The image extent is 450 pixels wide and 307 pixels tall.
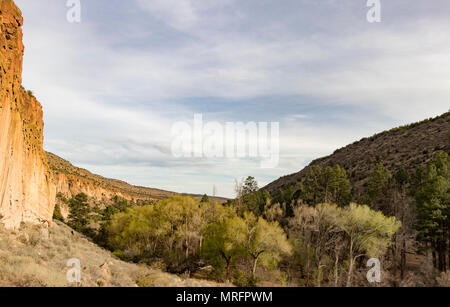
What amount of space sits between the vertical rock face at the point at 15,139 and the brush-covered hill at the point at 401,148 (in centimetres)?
5056

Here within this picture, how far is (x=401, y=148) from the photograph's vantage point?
64750mm

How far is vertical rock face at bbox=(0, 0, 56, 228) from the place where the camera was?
17625 millimetres

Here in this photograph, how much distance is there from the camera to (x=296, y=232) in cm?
4006

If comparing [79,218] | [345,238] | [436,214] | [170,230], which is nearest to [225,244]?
[170,230]

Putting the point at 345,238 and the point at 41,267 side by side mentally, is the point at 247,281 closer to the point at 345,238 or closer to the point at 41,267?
the point at 345,238

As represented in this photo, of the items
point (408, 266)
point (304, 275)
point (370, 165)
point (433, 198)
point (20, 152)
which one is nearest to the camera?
point (20, 152)

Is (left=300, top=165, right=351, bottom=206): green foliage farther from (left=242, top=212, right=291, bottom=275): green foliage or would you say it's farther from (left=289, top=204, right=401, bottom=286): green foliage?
(left=242, top=212, right=291, bottom=275): green foliage

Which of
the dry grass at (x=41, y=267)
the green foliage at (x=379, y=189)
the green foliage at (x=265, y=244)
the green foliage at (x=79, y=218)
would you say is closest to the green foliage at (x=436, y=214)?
the green foliage at (x=379, y=189)

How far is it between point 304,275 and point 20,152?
114 ft

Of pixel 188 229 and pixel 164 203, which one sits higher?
pixel 164 203

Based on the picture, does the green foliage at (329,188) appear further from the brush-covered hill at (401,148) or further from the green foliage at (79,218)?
the green foliage at (79,218)
